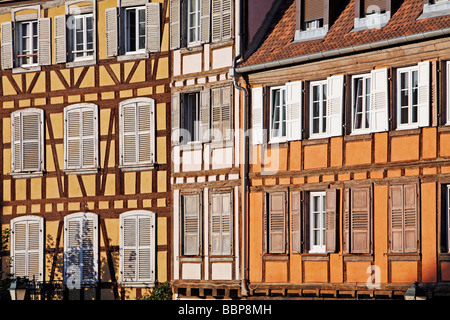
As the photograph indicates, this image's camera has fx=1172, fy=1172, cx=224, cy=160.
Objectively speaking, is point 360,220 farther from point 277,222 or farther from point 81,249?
point 81,249

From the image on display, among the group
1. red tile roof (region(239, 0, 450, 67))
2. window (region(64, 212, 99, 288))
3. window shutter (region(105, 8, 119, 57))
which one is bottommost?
window (region(64, 212, 99, 288))

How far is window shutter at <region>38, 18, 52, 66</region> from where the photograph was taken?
3041cm

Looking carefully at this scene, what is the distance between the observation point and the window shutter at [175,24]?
2802cm

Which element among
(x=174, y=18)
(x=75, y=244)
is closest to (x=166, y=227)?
(x=75, y=244)

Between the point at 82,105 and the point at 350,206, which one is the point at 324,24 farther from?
the point at 82,105

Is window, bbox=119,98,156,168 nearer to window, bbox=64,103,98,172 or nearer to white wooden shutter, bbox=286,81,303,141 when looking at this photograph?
window, bbox=64,103,98,172

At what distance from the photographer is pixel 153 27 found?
28.7 m

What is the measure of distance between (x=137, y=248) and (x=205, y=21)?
573cm

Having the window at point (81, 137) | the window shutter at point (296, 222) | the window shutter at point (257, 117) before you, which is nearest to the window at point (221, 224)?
the window shutter at point (257, 117)

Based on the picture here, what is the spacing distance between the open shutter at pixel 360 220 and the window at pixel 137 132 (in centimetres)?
623

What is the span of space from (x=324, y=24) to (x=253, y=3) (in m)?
2.23

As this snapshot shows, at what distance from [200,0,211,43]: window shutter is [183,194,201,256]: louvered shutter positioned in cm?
374

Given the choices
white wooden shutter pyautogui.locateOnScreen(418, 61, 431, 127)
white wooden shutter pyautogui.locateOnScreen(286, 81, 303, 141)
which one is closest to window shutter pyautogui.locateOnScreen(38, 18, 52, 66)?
white wooden shutter pyautogui.locateOnScreen(286, 81, 303, 141)

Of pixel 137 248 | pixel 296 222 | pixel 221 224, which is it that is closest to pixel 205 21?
pixel 221 224
